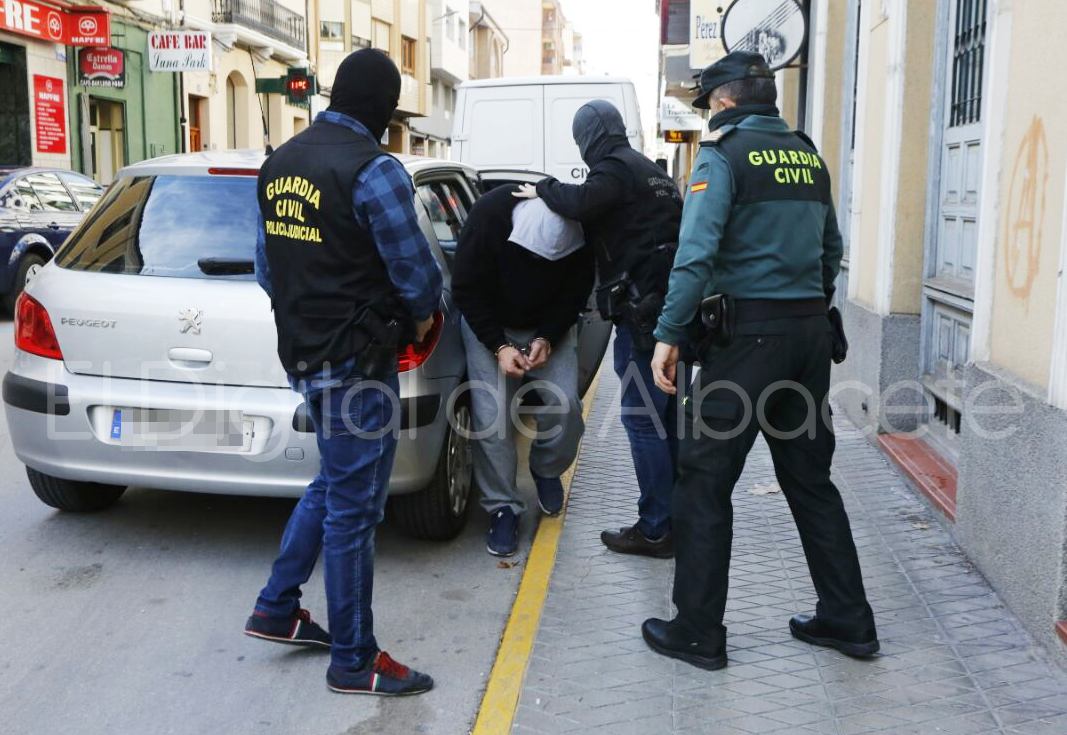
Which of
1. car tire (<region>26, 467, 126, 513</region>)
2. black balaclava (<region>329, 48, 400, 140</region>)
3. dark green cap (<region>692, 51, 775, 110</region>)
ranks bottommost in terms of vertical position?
car tire (<region>26, 467, 126, 513</region>)

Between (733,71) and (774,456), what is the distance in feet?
4.30

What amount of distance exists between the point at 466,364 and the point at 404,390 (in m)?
0.53

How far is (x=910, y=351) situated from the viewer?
Answer: 700 cm

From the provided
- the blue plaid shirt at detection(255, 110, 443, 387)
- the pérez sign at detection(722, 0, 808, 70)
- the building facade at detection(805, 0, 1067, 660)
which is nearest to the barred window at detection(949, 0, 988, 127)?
the building facade at detection(805, 0, 1067, 660)

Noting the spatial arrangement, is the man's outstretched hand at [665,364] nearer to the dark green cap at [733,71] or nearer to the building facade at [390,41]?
the dark green cap at [733,71]

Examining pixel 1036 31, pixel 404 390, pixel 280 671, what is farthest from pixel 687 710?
pixel 1036 31

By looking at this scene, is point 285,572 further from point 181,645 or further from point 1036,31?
point 1036,31

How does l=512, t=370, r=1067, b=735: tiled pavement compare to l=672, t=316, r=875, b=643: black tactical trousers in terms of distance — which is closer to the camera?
l=512, t=370, r=1067, b=735: tiled pavement

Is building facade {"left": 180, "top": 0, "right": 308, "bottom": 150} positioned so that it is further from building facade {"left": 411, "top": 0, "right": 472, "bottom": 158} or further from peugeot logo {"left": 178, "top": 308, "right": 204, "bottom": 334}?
peugeot logo {"left": 178, "top": 308, "right": 204, "bottom": 334}

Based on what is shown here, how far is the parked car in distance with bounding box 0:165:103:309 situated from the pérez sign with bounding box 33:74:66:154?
8.07 meters

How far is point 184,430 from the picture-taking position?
4.64m

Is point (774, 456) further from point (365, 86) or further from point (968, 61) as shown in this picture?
point (968, 61)

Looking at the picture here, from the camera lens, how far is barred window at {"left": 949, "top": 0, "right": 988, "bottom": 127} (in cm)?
621

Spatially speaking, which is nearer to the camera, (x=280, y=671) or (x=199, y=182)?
(x=280, y=671)
